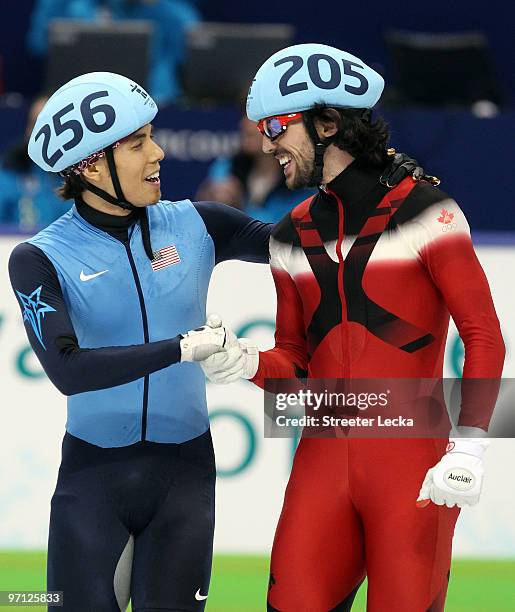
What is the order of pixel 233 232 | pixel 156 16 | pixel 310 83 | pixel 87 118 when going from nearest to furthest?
pixel 310 83 < pixel 87 118 < pixel 233 232 < pixel 156 16

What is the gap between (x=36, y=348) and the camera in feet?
14.7

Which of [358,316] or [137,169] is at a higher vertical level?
[137,169]

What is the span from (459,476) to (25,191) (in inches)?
213

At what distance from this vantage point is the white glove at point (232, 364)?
4383 millimetres

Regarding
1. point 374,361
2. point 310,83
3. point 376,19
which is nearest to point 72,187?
point 310,83

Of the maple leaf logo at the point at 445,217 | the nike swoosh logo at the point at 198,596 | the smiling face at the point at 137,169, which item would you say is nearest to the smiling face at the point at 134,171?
the smiling face at the point at 137,169

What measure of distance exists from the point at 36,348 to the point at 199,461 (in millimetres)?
734

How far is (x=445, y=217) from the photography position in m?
4.33

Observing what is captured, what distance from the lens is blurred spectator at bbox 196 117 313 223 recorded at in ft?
28.2

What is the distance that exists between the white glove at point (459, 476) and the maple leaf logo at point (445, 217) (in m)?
0.73

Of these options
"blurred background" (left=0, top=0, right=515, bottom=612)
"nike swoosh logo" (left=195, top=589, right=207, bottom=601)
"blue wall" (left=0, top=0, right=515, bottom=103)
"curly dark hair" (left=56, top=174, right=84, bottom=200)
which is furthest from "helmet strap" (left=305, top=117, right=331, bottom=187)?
"blue wall" (left=0, top=0, right=515, bottom=103)

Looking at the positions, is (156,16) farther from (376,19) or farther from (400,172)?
(400,172)

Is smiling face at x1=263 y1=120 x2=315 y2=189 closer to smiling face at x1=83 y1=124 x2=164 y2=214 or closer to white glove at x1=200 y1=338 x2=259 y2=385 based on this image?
smiling face at x1=83 y1=124 x2=164 y2=214

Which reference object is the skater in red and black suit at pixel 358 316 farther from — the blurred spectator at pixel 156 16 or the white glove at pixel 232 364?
the blurred spectator at pixel 156 16
